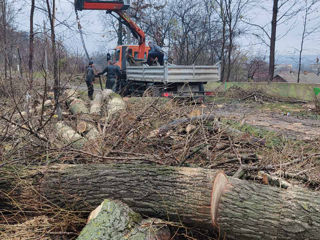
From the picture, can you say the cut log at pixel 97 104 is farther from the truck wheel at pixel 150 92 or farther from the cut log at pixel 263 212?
the cut log at pixel 263 212

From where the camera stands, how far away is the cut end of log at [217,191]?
248 cm

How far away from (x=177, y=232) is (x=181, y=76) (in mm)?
7406

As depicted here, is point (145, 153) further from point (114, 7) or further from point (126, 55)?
point (126, 55)

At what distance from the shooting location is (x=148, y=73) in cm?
1035

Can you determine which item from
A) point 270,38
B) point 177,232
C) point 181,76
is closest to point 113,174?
point 177,232

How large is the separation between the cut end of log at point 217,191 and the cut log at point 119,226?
1.46ft

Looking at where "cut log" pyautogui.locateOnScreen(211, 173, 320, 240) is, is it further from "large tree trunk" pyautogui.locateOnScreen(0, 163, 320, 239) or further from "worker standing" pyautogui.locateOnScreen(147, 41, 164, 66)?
"worker standing" pyautogui.locateOnScreen(147, 41, 164, 66)

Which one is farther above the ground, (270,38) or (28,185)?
(270,38)

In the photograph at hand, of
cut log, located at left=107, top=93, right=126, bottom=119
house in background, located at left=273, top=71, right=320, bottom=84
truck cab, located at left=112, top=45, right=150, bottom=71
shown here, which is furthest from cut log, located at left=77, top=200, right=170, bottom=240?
house in background, located at left=273, top=71, right=320, bottom=84

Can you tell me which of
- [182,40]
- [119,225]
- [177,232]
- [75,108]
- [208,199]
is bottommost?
[177,232]

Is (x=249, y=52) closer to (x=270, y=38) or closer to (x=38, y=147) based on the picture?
(x=270, y=38)

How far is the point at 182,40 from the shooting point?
21.0 m

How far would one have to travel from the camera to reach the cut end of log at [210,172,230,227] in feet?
8.13

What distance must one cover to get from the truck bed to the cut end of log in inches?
274
